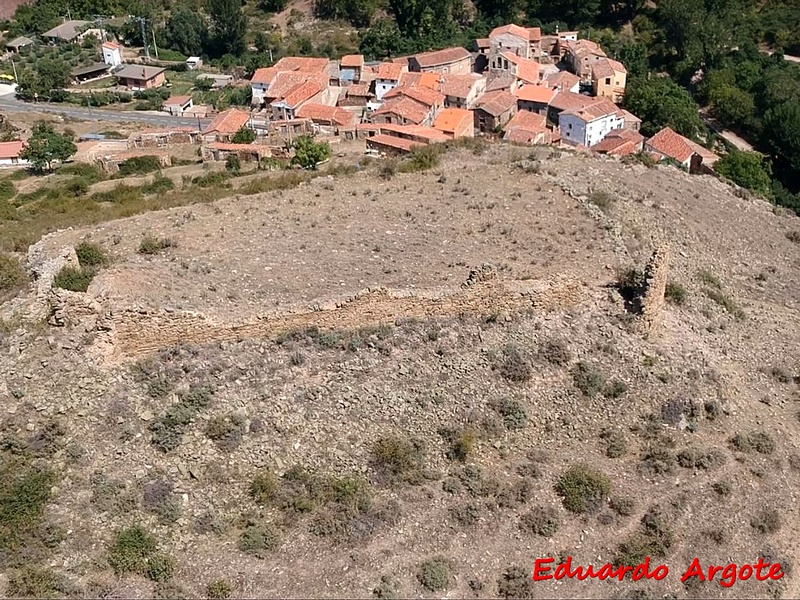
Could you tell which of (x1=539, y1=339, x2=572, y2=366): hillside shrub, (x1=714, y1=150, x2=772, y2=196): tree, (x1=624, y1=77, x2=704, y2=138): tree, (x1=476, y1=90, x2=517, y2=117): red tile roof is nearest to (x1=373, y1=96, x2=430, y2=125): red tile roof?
(x1=476, y1=90, x2=517, y2=117): red tile roof

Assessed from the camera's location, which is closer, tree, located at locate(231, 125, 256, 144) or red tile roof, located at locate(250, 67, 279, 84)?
tree, located at locate(231, 125, 256, 144)

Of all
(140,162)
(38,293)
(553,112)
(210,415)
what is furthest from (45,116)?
(210,415)

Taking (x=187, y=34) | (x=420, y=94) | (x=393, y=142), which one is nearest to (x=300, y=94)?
(x=420, y=94)

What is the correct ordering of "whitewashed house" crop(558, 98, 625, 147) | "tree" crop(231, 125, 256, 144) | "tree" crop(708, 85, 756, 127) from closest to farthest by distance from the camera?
1. "tree" crop(231, 125, 256, 144)
2. "whitewashed house" crop(558, 98, 625, 147)
3. "tree" crop(708, 85, 756, 127)

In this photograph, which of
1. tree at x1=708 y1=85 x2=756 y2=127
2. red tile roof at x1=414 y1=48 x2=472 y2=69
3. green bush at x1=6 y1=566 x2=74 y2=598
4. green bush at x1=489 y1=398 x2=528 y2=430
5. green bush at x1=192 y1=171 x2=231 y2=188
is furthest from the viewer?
red tile roof at x1=414 y1=48 x2=472 y2=69

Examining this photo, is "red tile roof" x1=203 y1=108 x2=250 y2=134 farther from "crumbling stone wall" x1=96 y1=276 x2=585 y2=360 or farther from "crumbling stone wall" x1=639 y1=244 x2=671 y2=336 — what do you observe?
"crumbling stone wall" x1=639 y1=244 x2=671 y2=336

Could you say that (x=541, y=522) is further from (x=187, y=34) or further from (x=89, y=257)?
(x=187, y=34)
